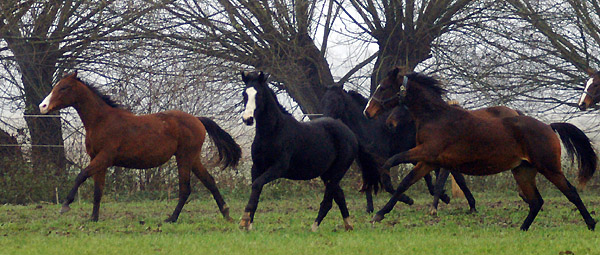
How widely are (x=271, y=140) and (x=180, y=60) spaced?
9.48m

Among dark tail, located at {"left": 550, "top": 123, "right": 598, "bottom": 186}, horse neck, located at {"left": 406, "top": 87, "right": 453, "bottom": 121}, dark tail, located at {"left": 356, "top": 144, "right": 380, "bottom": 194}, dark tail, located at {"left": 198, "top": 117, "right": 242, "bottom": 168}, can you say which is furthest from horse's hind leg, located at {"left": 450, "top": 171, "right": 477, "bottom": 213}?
dark tail, located at {"left": 198, "top": 117, "right": 242, "bottom": 168}

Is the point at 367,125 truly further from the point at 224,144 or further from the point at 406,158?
the point at 406,158

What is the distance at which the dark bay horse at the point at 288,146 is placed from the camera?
7184 mm

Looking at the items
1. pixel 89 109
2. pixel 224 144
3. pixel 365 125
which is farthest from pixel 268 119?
pixel 365 125

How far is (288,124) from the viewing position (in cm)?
755

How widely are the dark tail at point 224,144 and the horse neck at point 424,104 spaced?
3.17 metres

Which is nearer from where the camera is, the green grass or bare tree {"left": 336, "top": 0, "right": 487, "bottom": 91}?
the green grass

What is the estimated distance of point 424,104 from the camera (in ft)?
25.5

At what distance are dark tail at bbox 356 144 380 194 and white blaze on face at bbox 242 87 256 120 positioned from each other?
1.62 metres

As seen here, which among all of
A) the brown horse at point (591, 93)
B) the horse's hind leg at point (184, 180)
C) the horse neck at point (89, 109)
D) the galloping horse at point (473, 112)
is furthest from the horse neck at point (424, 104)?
the brown horse at point (591, 93)

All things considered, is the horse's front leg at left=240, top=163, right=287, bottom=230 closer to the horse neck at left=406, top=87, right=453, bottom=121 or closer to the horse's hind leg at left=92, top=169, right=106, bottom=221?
the horse neck at left=406, top=87, right=453, bottom=121

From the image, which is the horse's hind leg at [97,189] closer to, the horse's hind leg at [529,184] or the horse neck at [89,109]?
the horse neck at [89,109]

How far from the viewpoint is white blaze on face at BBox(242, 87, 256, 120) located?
6.91 metres

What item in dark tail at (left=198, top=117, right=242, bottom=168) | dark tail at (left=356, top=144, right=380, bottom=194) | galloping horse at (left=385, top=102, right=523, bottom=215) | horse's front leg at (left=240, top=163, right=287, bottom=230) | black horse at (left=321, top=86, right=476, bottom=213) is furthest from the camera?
black horse at (left=321, top=86, right=476, bottom=213)
